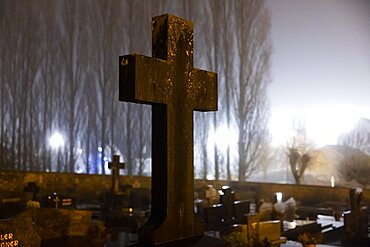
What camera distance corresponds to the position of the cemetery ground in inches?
285

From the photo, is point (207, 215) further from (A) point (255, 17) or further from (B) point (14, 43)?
(B) point (14, 43)

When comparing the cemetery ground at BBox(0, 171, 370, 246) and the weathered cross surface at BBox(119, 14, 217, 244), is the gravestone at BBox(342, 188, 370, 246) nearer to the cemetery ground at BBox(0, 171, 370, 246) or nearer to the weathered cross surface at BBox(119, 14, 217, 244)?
the cemetery ground at BBox(0, 171, 370, 246)

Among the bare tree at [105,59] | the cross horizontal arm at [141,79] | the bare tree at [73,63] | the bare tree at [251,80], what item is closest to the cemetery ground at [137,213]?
the bare tree at [251,80]

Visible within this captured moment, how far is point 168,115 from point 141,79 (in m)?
0.34

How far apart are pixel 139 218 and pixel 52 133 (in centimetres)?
1207

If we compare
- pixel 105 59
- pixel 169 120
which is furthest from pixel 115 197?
pixel 169 120

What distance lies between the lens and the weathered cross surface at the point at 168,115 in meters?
2.84

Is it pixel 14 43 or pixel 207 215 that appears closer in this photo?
pixel 207 215

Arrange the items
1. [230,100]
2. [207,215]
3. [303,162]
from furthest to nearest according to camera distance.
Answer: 1. [230,100]
2. [303,162]
3. [207,215]

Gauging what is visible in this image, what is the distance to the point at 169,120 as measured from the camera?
3.05m

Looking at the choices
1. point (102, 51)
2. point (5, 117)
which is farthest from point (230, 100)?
point (5, 117)

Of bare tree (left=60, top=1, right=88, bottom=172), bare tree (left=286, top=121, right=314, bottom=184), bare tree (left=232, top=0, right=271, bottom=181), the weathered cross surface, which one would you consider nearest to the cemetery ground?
bare tree (left=286, top=121, right=314, bottom=184)

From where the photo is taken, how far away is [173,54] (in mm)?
3133

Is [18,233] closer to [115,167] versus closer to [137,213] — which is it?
A: [137,213]
